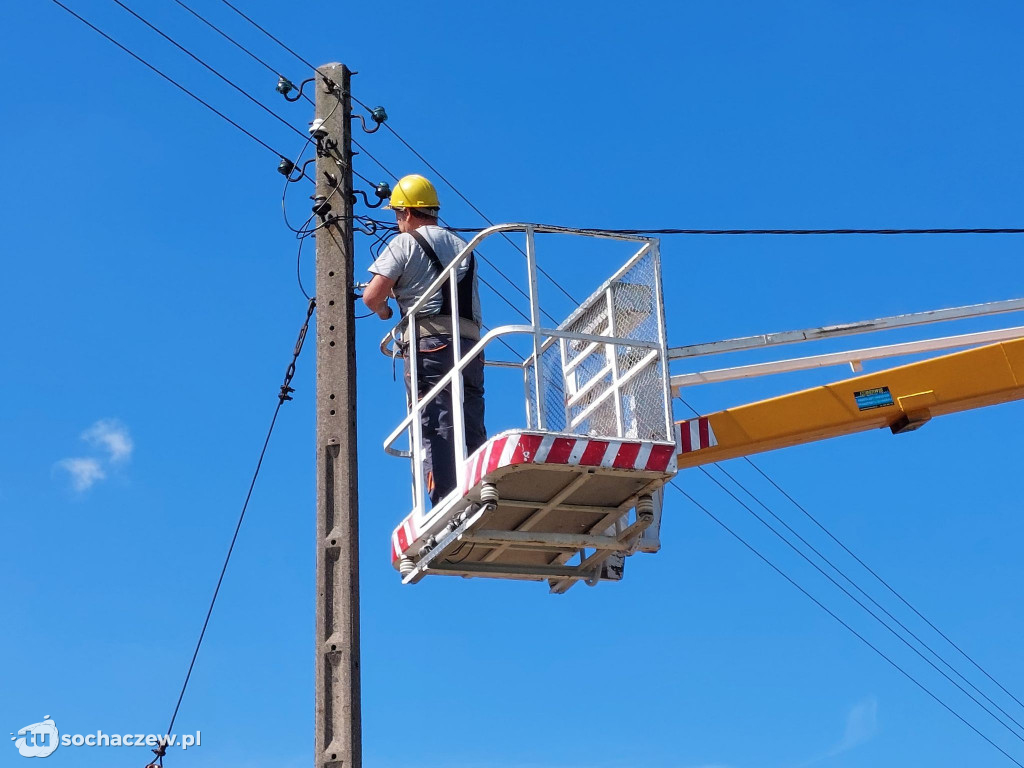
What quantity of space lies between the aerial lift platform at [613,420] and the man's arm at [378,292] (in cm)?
19

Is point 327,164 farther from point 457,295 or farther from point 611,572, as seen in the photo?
point 611,572

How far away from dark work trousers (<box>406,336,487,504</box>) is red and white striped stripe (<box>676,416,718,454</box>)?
1.48 m

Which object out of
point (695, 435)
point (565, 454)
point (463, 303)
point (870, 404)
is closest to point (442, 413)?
point (463, 303)

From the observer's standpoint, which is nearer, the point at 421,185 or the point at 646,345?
the point at 646,345

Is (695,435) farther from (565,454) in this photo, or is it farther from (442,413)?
(565,454)

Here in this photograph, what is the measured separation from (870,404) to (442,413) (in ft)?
10.2

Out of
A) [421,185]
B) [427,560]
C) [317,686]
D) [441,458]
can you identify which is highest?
[421,185]

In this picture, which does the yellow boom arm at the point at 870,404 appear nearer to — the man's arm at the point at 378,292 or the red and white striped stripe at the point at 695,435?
the red and white striped stripe at the point at 695,435

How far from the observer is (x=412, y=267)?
33.1ft

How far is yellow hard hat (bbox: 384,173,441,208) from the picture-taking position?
34.8ft

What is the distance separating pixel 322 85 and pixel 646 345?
3.37 m

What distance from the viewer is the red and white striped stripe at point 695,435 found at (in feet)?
34.9

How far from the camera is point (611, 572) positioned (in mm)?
10156

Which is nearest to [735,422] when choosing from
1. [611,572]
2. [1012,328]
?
[611,572]
